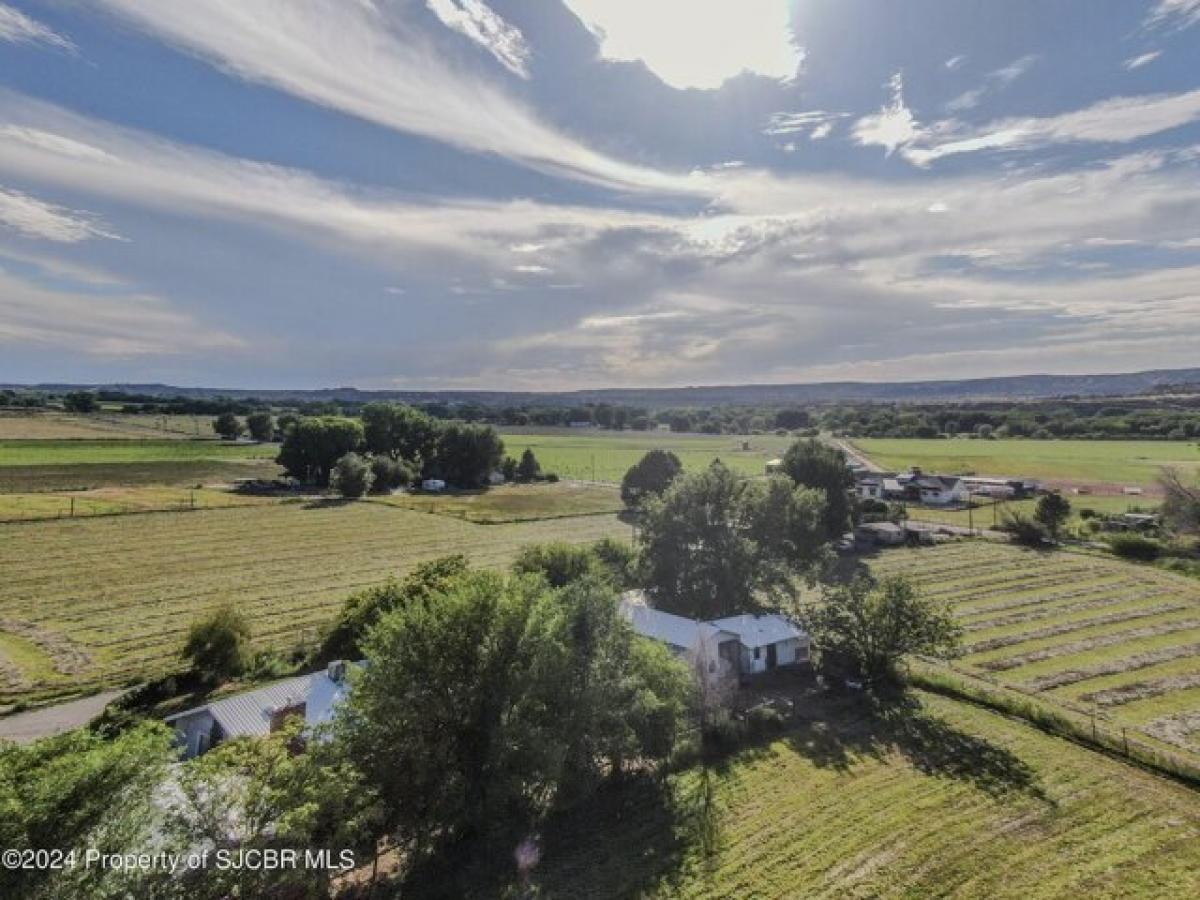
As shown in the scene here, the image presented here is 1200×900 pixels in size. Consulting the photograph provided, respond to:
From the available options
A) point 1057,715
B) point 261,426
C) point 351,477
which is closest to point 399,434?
point 351,477

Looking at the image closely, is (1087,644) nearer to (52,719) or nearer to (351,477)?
(52,719)

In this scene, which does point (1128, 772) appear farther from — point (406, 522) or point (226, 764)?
point (406, 522)

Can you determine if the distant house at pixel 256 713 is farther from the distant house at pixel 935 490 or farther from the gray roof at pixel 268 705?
the distant house at pixel 935 490

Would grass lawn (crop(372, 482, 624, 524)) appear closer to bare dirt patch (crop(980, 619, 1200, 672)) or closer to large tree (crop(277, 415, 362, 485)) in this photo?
large tree (crop(277, 415, 362, 485))

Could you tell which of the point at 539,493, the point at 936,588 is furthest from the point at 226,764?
the point at 539,493

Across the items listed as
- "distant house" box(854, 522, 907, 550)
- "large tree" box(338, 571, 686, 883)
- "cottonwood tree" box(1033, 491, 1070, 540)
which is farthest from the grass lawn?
"large tree" box(338, 571, 686, 883)

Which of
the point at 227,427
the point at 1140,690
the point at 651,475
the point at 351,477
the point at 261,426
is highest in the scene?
the point at 261,426

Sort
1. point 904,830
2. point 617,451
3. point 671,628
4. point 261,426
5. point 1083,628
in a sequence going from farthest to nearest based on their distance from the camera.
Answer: point 261,426 < point 617,451 < point 1083,628 < point 671,628 < point 904,830
